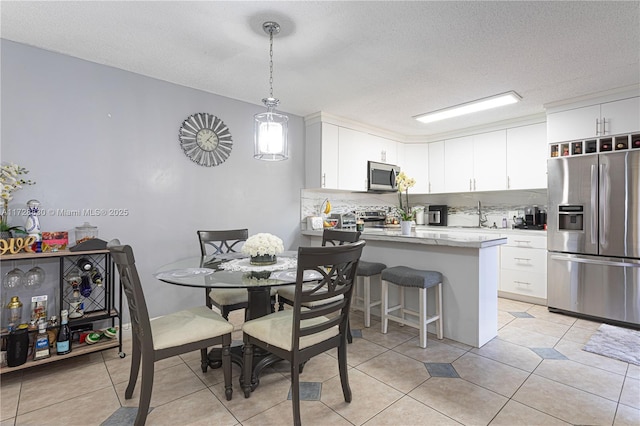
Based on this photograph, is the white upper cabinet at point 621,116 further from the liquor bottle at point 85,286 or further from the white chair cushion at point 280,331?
the liquor bottle at point 85,286

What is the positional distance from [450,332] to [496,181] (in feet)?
8.56

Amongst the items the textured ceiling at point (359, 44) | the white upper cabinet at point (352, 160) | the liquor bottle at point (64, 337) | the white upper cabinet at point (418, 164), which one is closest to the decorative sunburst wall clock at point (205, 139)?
the textured ceiling at point (359, 44)

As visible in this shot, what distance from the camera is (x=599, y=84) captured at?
119 inches

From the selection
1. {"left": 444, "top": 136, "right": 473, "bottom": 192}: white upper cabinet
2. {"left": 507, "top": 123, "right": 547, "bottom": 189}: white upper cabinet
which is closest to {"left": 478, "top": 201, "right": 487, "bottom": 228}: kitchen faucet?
{"left": 444, "top": 136, "right": 473, "bottom": 192}: white upper cabinet

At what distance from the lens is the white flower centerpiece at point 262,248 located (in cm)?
212

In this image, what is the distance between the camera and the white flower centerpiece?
2.12m

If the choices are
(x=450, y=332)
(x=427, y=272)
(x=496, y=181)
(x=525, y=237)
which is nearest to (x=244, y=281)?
(x=427, y=272)

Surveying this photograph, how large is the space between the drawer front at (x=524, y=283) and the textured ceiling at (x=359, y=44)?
6.74ft

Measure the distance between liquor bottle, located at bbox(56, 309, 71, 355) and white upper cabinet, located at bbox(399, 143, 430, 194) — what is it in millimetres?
4573

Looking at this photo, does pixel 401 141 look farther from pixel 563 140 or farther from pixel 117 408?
pixel 117 408

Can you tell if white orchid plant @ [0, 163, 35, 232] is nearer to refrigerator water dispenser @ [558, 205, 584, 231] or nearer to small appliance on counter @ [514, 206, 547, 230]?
refrigerator water dispenser @ [558, 205, 584, 231]

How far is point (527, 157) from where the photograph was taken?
4121 mm

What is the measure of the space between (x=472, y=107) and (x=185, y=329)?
12.2 feet

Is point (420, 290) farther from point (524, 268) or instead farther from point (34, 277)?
point (34, 277)
